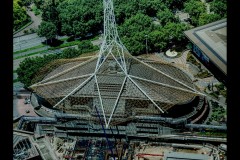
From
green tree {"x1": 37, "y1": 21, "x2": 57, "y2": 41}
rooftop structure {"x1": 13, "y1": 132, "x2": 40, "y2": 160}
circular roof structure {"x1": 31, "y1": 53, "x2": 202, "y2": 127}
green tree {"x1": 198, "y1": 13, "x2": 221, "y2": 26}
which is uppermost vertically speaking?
green tree {"x1": 198, "y1": 13, "x2": 221, "y2": 26}

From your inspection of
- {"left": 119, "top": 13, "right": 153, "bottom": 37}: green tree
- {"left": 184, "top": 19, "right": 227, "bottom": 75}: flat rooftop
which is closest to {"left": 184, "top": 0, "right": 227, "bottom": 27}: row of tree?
{"left": 184, "top": 19, "right": 227, "bottom": 75}: flat rooftop

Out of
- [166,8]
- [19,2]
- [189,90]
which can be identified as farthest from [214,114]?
[19,2]

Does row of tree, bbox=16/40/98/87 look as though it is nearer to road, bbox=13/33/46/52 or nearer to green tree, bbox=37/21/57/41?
green tree, bbox=37/21/57/41

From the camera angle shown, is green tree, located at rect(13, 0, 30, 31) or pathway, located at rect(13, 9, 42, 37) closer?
pathway, located at rect(13, 9, 42, 37)

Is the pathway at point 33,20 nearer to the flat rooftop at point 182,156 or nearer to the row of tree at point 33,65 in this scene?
the row of tree at point 33,65
